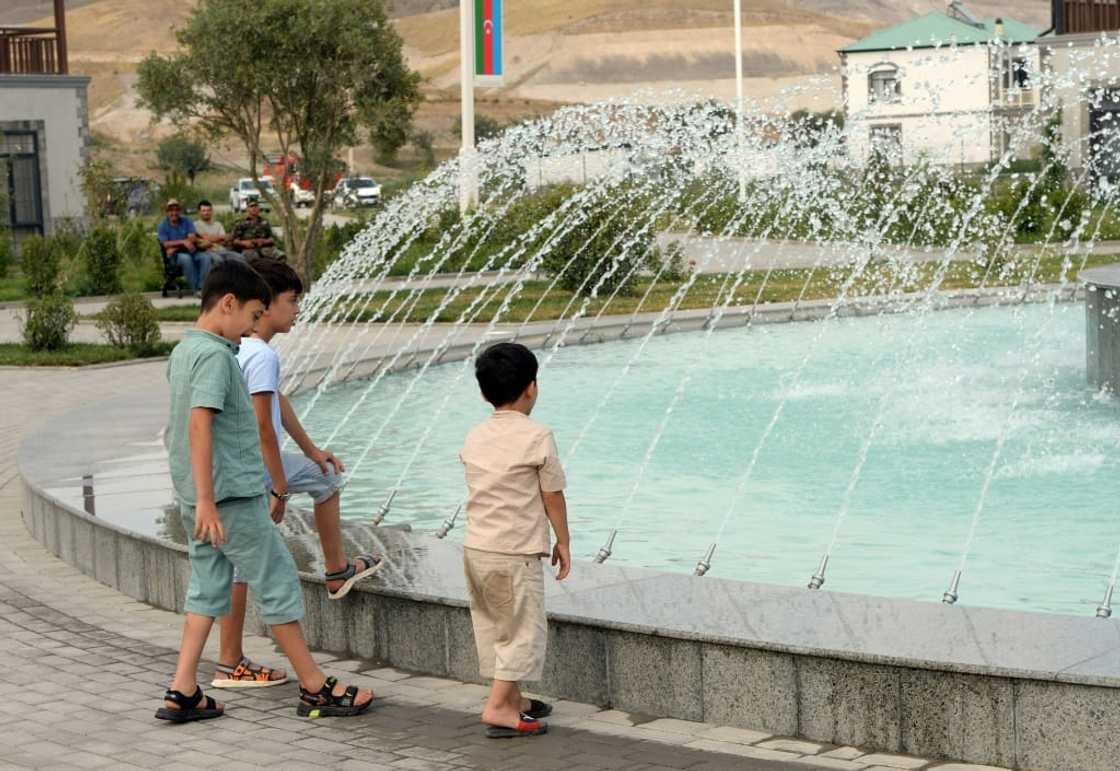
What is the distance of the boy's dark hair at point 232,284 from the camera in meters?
5.36

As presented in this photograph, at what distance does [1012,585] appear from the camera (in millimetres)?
6766

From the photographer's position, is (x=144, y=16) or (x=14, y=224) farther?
(x=144, y=16)

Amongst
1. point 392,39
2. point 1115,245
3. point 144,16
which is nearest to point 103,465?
point 392,39

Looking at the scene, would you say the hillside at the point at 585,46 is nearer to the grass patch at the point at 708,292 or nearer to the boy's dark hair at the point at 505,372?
the grass patch at the point at 708,292

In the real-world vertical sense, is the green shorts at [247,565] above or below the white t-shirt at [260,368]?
below

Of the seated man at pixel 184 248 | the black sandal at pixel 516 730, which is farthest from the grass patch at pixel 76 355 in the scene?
the black sandal at pixel 516 730

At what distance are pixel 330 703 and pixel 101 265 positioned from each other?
19325 mm

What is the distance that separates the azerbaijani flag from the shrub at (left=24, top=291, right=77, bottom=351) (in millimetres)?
11757

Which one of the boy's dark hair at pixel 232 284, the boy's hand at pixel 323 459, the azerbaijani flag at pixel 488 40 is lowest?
the boy's hand at pixel 323 459

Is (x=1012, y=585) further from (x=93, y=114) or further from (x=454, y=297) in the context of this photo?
(x=93, y=114)

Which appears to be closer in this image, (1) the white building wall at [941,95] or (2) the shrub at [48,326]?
(2) the shrub at [48,326]

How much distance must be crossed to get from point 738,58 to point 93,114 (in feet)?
359

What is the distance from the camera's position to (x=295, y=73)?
2442cm

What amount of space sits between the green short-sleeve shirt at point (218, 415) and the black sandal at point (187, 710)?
570 millimetres
